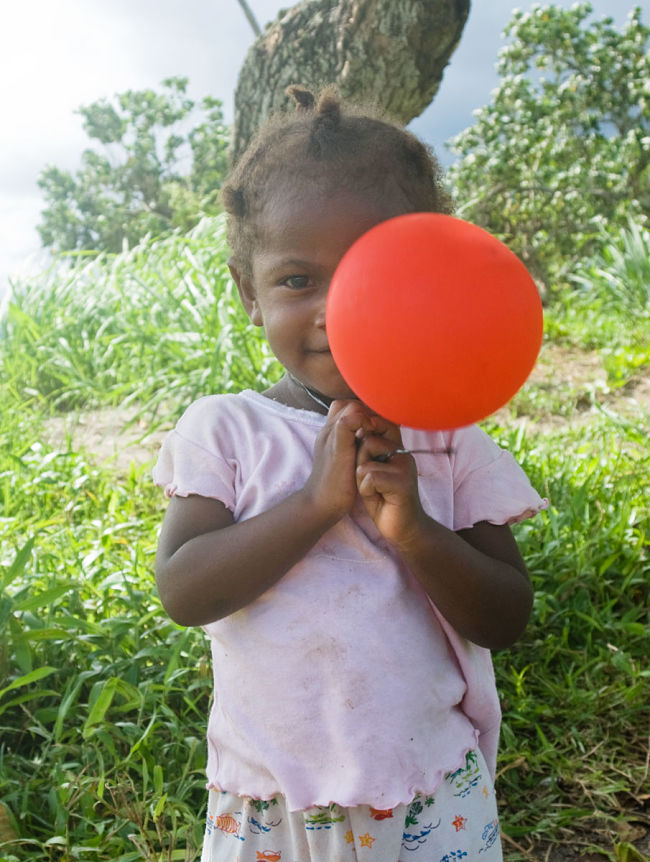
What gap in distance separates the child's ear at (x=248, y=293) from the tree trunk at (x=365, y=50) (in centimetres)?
212

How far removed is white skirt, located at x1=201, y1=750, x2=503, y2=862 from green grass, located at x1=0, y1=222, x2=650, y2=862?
345 mm

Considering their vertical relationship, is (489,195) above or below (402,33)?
above

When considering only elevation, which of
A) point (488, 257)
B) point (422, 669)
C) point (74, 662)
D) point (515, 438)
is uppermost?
point (488, 257)

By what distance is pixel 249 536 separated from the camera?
4.20 feet

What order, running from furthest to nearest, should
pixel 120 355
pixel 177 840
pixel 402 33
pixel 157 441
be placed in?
pixel 120 355 → pixel 157 441 → pixel 402 33 → pixel 177 840

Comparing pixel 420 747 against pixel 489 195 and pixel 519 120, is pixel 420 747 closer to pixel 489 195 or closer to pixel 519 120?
pixel 489 195

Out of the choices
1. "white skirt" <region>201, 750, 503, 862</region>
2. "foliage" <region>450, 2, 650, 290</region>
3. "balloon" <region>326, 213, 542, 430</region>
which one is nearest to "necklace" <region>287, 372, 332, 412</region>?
"balloon" <region>326, 213, 542, 430</region>

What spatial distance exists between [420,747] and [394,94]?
2.92 metres

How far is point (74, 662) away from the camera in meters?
2.31

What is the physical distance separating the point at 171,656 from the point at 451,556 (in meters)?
1.16

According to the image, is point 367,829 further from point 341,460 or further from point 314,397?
point 314,397

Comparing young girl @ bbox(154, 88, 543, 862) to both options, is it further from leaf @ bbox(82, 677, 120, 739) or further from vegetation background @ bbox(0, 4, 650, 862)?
leaf @ bbox(82, 677, 120, 739)

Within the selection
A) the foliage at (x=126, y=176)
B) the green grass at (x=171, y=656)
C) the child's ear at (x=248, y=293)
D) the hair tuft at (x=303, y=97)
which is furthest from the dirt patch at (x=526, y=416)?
the foliage at (x=126, y=176)

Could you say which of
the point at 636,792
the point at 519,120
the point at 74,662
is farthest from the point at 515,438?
the point at 519,120
